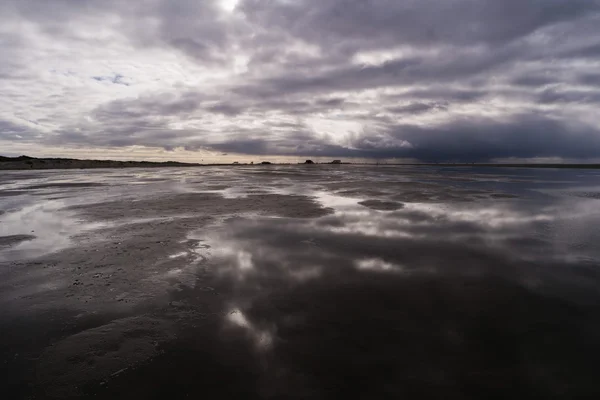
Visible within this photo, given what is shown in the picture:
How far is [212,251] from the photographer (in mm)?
9648

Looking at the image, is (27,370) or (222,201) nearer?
(27,370)

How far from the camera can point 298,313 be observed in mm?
5871

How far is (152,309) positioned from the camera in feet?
19.8

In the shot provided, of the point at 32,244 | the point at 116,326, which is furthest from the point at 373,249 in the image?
the point at 32,244

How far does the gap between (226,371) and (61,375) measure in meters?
2.22

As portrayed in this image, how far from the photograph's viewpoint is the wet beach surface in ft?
13.5

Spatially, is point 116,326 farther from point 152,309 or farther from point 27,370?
point 27,370

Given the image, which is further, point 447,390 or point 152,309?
point 152,309

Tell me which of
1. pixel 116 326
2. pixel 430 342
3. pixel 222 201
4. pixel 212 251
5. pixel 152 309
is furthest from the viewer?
pixel 222 201

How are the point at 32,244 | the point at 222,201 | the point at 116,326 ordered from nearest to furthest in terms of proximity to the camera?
the point at 116,326 < the point at 32,244 < the point at 222,201

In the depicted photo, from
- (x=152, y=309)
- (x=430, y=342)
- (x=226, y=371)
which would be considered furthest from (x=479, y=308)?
(x=152, y=309)

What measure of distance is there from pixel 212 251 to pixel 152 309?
3663 mm

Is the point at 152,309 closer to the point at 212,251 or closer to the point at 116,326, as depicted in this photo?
the point at 116,326

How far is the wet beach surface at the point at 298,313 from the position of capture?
4102 mm
